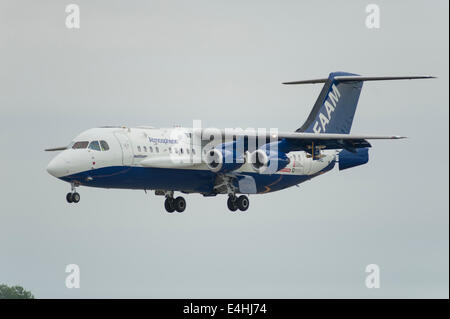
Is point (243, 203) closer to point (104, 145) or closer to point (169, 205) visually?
point (169, 205)

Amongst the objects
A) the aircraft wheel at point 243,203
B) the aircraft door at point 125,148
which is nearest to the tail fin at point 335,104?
the aircraft wheel at point 243,203

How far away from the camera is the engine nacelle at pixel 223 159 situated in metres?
39.5

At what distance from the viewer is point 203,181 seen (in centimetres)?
4025

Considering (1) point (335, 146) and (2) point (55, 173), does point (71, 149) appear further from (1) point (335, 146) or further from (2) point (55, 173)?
(1) point (335, 146)

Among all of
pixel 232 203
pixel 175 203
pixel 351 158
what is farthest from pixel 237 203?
pixel 351 158

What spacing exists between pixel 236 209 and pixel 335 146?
12.2 feet

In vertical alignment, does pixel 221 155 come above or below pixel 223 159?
above

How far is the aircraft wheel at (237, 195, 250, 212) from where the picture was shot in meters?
41.2

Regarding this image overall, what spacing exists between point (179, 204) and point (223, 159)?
2.93 m

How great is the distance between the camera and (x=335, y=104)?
43438mm

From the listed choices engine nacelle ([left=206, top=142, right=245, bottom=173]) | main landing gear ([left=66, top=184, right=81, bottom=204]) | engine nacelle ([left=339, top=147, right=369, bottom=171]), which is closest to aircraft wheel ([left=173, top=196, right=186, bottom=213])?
engine nacelle ([left=206, top=142, right=245, bottom=173])

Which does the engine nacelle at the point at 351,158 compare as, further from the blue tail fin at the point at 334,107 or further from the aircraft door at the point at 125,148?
the aircraft door at the point at 125,148

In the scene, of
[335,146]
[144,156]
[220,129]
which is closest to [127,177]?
[144,156]

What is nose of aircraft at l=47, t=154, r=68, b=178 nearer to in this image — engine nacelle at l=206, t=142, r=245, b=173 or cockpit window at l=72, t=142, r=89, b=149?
cockpit window at l=72, t=142, r=89, b=149
